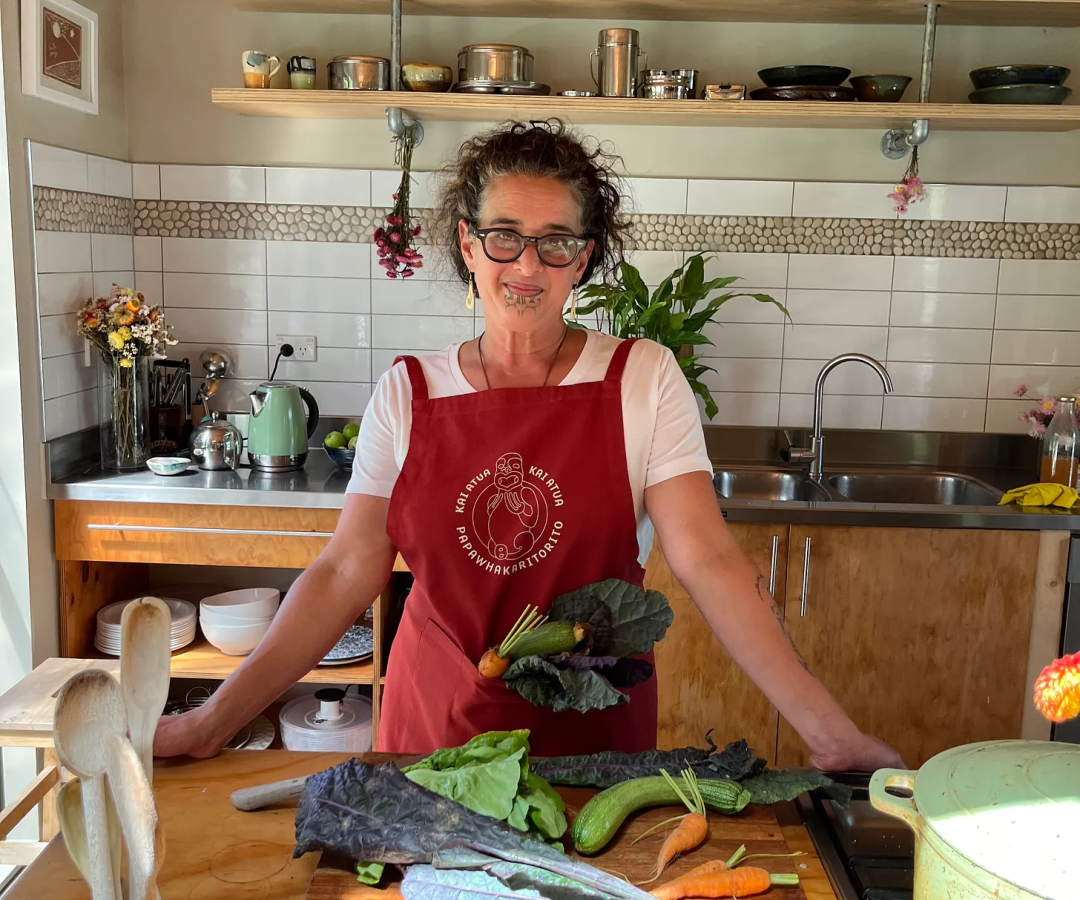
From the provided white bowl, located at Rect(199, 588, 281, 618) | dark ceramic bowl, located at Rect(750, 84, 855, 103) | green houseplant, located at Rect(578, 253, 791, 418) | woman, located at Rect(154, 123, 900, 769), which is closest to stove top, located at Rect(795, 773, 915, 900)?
woman, located at Rect(154, 123, 900, 769)

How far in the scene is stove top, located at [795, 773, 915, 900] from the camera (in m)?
0.95

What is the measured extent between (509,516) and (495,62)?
1610 millimetres

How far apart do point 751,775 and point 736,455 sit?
6.90 feet

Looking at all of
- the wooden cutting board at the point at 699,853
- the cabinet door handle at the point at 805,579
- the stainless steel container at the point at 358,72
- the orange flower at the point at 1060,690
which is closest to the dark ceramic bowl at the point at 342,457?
the stainless steel container at the point at 358,72

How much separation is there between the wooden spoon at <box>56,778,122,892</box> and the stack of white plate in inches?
79.0

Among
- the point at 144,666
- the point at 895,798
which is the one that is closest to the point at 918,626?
the point at 895,798

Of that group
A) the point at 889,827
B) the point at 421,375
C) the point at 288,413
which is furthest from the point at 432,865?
the point at 288,413

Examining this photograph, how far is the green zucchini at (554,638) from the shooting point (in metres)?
1.30

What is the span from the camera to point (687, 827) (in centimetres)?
100

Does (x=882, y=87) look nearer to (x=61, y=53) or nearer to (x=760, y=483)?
(x=760, y=483)

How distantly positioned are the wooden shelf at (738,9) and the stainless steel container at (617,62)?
0.10m

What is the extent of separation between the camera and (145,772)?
737mm

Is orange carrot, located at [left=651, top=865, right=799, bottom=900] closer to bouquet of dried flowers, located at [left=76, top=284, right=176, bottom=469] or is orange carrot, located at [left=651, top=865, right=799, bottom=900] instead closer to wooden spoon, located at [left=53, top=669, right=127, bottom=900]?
wooden spoon, located at [left=53, top=669, right=127, bottom=900]

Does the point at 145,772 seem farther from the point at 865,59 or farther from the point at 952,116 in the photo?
the point at 865,59
